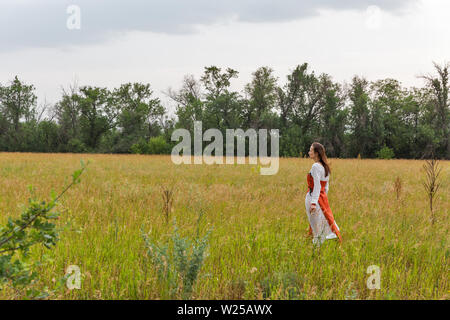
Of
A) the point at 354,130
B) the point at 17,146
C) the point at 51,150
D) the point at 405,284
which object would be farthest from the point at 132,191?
the point at 17,146

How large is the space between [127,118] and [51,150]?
12.2 metres

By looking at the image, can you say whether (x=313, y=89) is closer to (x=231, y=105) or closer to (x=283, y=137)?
(x=283, y=137)

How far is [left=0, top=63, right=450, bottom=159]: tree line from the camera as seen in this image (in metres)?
39.3

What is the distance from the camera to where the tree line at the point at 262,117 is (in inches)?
1548

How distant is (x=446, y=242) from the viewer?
169 inches

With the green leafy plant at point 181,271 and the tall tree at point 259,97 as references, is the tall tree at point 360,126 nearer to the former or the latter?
the tall tree at point 259,97

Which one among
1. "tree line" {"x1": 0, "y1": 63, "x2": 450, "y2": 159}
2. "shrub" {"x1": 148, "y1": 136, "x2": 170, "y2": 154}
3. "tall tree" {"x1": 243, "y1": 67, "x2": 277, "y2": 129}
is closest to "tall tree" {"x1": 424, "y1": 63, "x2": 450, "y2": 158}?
"tree line" {"x1": 0, "y1": 63, "x2": 450, "y2": 159}

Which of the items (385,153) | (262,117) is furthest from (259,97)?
(385,153)

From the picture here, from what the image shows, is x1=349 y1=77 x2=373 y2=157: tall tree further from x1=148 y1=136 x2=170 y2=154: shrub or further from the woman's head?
the woman's head

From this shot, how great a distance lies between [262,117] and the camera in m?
40.0

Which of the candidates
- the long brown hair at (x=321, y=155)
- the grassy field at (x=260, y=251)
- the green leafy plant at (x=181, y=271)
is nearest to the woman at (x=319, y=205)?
the long brown hair at (x=321, y=155)

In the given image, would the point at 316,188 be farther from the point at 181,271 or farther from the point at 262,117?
the point at 262,117

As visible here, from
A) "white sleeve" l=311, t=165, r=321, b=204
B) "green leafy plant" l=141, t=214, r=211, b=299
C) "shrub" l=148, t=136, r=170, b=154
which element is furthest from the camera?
"shrub" l=148, t=136, r=170, b=154

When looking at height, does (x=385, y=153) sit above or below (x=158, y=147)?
below
